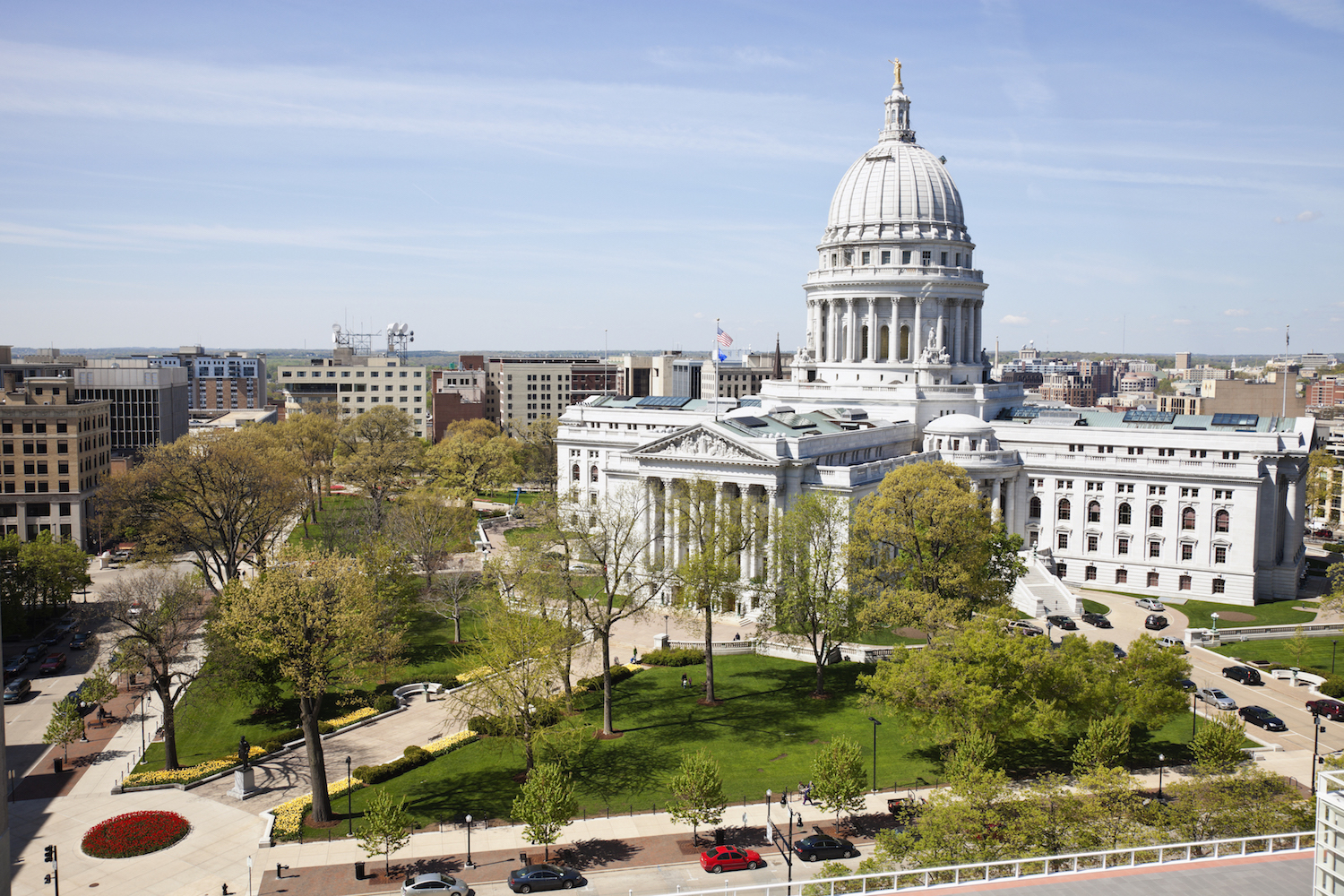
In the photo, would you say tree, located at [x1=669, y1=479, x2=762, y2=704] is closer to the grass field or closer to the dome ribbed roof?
the grass field

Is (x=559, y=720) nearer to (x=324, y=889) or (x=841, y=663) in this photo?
(x=324, y=889)

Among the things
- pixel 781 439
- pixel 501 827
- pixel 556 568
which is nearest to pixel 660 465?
pixel 781 439

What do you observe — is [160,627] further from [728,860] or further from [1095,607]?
[1095,607]

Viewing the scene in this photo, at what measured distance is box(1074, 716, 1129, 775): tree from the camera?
46094mm

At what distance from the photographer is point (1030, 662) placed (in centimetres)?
4719

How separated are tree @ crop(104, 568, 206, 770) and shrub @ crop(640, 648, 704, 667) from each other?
2857cm

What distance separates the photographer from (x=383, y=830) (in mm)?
40906

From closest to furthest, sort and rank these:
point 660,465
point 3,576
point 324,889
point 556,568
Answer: point 324,889, point 556,568, point 3,576, point 660,465

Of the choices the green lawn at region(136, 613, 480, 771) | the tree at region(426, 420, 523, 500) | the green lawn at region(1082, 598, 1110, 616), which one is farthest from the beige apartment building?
the green lawn at region(1082, 598, 1110, 616)

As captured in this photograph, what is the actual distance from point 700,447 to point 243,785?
4319cm

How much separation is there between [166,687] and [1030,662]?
4481 centimetres

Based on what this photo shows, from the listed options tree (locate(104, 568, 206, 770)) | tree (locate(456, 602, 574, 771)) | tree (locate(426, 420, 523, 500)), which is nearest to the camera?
tree (locate(456, 602, 574, 771))

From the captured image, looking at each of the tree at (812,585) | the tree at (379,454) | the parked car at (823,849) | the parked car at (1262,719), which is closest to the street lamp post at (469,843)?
the parked car at (823,849)

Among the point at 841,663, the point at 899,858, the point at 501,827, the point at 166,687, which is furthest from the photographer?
the point at 841,663
